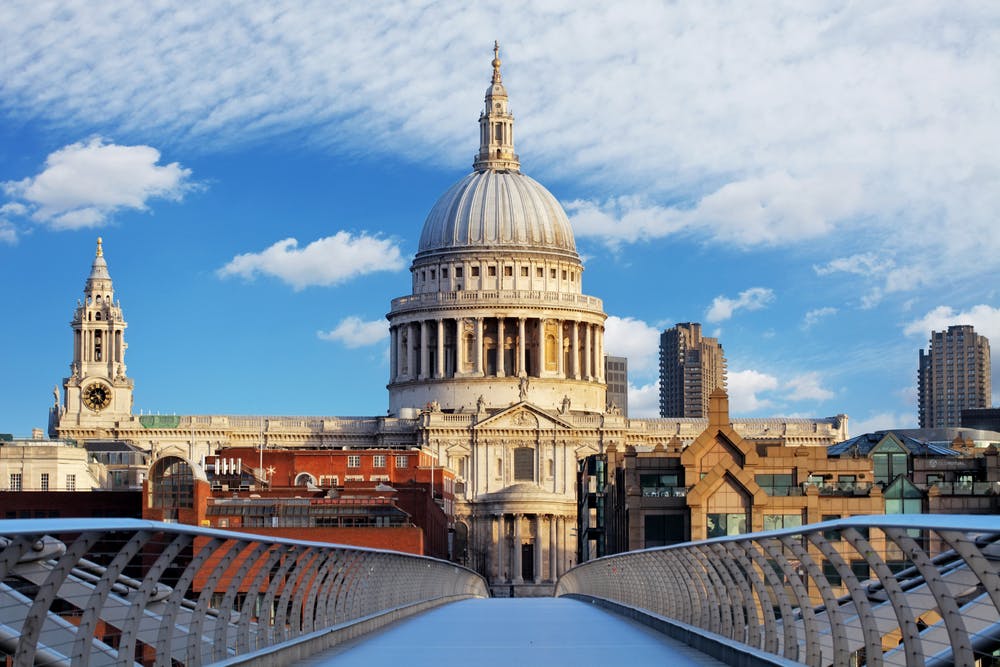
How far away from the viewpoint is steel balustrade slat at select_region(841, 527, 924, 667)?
18.1 m

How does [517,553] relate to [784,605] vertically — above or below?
below

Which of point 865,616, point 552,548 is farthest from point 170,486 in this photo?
point 865,616

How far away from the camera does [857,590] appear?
19.3 meters

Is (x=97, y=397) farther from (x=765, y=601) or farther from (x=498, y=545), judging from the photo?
(x=765, y=601)

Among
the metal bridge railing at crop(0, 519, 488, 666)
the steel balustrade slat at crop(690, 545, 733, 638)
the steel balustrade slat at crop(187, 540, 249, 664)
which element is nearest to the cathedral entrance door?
the metal bridge railing at crop(0, 519, 488, 666)

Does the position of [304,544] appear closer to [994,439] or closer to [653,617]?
[653,617]

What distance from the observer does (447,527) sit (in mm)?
146000

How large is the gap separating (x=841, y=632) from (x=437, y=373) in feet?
586

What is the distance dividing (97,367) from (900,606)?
175531 millimetres

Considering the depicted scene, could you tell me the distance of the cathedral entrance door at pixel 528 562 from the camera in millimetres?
170000

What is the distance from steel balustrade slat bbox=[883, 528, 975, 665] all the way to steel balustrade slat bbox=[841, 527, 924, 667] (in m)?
1.15

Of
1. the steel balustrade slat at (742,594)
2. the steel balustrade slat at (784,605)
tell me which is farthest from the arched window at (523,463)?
the steel balustrade slat at (784,605)

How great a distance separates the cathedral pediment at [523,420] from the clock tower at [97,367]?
33818 mm

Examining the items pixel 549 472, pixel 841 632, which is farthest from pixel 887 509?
pixel 549 472
